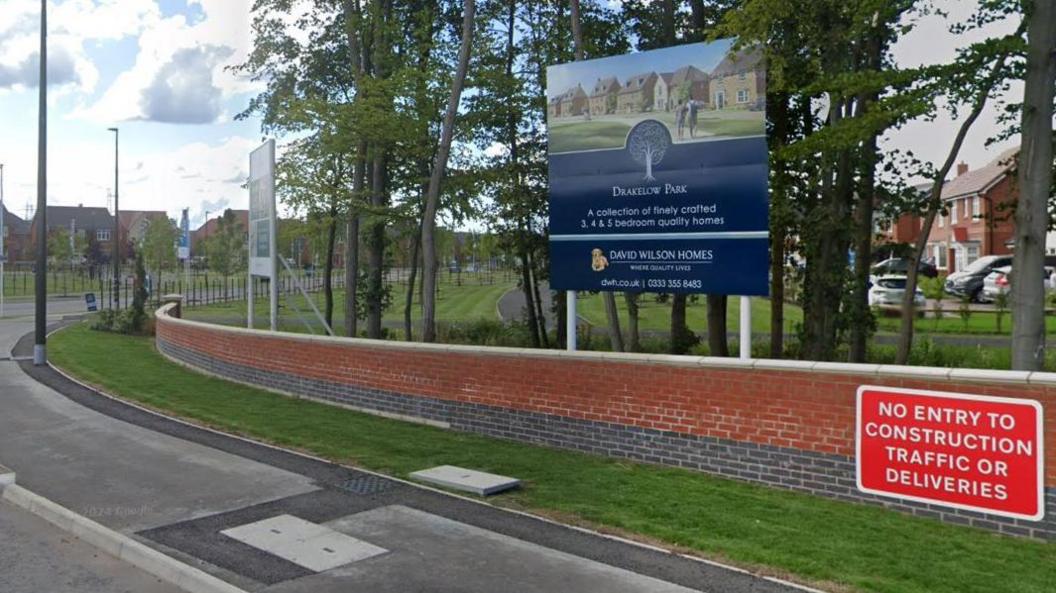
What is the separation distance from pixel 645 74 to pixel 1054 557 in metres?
7.38

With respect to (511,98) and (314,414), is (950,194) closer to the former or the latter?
(511,98)

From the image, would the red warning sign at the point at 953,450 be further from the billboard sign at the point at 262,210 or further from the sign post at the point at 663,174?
the billboard sign at the point at 262,210

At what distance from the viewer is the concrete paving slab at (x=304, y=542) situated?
6.84 metres

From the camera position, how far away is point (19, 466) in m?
10.2

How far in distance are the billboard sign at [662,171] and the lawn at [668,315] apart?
1697 cm

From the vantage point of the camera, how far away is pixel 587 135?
11.9m

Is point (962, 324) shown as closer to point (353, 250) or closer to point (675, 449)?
point (353, 250)

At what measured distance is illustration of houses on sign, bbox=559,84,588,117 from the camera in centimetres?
1207

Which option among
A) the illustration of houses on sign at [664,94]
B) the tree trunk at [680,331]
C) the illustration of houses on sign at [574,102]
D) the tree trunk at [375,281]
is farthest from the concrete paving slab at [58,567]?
the tree trunk at [375,281]

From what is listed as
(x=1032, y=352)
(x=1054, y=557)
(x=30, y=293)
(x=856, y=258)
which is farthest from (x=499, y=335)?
(x=30, y=293)

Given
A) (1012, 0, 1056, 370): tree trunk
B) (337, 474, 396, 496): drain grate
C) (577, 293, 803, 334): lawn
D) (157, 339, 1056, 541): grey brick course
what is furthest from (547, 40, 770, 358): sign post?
(577, 293, 803, 334): lawn

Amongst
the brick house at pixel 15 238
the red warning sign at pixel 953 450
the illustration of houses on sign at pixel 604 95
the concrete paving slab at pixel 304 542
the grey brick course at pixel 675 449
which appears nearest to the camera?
the concrete paving slab at pixel 304 542

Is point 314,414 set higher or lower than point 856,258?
lower

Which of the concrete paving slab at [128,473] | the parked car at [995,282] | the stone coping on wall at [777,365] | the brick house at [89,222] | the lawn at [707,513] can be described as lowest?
the concrete paving slab at [128,473]
